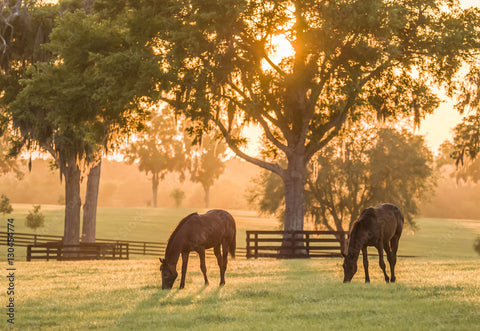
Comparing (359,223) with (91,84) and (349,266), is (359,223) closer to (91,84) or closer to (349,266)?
(349,266)

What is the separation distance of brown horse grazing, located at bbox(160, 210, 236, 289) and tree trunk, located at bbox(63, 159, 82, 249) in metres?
19.5

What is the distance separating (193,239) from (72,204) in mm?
20728

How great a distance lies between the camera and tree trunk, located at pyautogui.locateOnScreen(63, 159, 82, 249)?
33.4 m

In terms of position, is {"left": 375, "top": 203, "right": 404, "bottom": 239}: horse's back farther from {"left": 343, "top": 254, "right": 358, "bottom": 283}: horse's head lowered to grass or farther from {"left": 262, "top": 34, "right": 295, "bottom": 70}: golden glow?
{"left": 262, "top": 34, "right": 295, "bottom": 70}: golden glow

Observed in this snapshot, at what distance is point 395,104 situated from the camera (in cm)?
3006

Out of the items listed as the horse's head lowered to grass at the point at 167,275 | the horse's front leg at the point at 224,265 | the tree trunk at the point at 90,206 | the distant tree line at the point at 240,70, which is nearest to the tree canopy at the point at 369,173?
the distant tree line at the point at 240,70

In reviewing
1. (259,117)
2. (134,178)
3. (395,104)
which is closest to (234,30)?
(259,117)

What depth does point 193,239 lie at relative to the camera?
46.6 ft

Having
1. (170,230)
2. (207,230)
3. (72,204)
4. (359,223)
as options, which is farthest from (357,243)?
(170,230)

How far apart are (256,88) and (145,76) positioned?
17.3 ft

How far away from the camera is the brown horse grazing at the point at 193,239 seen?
14.0 metres

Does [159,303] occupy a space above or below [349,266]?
below

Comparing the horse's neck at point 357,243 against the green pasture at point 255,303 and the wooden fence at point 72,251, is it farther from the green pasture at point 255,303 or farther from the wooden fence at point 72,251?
the wooden fence at point 72,251

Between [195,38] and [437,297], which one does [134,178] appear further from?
[437,297]
